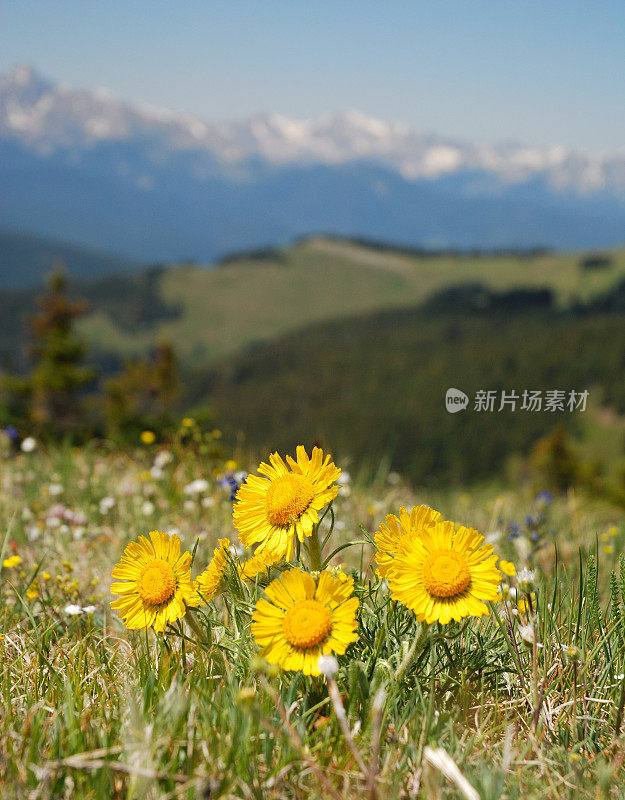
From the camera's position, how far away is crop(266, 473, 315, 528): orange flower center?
1.97 m

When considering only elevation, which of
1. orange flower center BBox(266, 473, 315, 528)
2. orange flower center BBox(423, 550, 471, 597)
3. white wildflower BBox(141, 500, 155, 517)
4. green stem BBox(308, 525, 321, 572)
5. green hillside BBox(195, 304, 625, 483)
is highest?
orange flower center BBox(266, 473, 315, 528)

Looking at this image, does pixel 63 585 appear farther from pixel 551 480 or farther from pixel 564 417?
pixel 564 417

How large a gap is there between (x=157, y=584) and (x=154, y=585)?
0.5 inches

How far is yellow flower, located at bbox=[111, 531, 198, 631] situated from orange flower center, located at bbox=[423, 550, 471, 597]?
29.1 inches

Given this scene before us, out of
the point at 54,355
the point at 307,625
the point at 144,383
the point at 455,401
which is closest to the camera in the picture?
the point at 307,625

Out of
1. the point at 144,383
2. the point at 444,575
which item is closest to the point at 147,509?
the point at 444,575

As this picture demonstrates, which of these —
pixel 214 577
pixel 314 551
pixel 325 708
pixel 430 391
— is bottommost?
pixel 430 391

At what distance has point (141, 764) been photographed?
1.58 meters

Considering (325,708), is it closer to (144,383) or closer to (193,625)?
(193,625)

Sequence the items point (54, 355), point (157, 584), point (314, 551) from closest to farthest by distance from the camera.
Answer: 1. point (157, 584)
2. point (314, 551)
3. point (54, 355)

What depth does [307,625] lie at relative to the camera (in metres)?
1.77

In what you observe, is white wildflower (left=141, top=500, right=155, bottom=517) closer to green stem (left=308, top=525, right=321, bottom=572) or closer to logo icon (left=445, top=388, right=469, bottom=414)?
green stem (left=308, top=525, right=321, bottom=572)

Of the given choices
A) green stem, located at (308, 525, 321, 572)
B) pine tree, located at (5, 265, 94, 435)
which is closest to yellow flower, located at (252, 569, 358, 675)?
green stem, located at (308, 525, 321, 572)

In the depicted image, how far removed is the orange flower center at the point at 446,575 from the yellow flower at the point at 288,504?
0.35 metres
